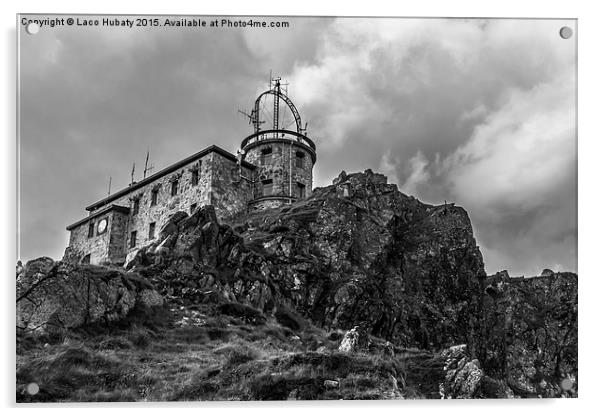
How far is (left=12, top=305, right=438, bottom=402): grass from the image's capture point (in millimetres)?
9898

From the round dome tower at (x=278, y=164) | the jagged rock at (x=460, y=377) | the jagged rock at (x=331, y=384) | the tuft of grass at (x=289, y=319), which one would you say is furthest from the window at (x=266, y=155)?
the jagged rock at (x=331, y=384)

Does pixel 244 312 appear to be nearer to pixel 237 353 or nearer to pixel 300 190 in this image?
pixel 237 353

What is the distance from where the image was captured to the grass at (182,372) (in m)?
9.90

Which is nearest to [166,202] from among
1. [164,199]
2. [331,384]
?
[164,199]

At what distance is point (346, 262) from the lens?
73.9ft

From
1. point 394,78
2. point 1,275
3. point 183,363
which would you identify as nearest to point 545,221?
point 394,78

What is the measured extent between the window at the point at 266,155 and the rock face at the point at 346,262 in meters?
4.14

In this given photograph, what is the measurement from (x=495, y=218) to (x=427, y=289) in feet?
39.7

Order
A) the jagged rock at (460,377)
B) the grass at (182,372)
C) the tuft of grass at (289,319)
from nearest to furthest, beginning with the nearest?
1. the grass at (182,372)
2. the jagged rock at (460,377)
3. the tuft of grass at (289,319)

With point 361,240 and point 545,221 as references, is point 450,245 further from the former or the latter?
point 545,221

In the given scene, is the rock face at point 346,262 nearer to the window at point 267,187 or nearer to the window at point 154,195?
the window at point 267,187

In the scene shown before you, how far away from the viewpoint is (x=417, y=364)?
12.2 m

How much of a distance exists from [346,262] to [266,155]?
10.3 m

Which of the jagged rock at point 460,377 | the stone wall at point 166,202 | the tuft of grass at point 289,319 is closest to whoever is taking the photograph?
the jagged rock at point 460,377
